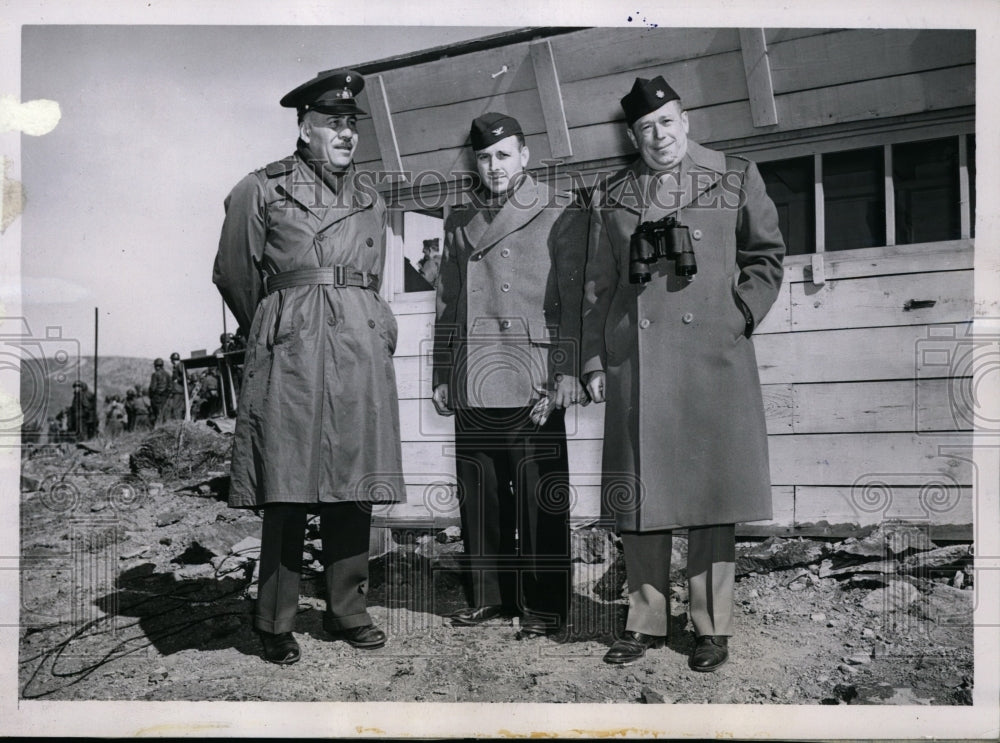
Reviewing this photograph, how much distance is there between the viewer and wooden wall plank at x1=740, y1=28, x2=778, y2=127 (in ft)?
12.8

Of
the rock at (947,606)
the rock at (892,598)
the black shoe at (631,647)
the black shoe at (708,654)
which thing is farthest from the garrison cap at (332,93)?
the rock at (947,606)

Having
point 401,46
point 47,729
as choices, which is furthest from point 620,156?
point 47,729

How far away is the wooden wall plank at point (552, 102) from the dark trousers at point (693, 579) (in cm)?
169

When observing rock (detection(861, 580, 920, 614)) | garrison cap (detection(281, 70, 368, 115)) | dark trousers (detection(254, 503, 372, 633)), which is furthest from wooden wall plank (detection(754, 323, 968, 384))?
garrison cap (detection(281, 70, 368, 115))

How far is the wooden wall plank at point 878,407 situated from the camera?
3.82m

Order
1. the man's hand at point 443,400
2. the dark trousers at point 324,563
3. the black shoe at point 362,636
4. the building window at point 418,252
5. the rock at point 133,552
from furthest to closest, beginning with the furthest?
the building window at point 418,252 < the rock at point 133,552 < the man's hand at point 443,400 < the black shoe at point 362,636 < the dark trousers at point 324,563

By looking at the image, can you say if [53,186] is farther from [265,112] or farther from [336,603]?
[336,603]

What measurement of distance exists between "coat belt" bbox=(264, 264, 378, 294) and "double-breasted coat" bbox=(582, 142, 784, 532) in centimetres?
94

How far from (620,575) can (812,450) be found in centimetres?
95

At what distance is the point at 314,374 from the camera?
12.0ft

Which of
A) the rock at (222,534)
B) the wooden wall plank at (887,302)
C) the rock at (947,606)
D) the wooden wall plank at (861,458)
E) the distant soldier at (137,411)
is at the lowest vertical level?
the rock at (947,606)

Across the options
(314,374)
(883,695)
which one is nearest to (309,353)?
(314,374)

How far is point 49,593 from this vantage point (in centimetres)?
392

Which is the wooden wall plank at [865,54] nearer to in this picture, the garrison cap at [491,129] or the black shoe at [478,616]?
the garrison cap at [491,129]
